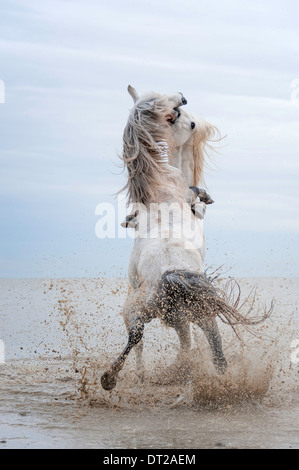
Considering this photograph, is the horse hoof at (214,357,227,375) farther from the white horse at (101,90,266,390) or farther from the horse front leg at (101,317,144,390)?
the horse front leg at (101,317,144,390)

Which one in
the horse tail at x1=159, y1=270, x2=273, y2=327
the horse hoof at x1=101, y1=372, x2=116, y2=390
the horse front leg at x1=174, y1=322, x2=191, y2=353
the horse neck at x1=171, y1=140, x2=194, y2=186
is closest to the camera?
the horse tail at x1=159, y1=270, x2=273, y2=327

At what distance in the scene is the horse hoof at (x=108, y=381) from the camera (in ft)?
17.6

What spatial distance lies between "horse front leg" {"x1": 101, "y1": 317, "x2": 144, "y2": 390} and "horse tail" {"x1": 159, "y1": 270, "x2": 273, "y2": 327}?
0.33 meters

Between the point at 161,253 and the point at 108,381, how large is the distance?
1.15 meters

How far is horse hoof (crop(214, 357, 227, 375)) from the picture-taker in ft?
17.4

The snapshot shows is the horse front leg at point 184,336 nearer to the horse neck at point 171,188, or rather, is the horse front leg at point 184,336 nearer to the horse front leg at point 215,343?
the horse front leg at point 215,343

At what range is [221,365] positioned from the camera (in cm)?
531

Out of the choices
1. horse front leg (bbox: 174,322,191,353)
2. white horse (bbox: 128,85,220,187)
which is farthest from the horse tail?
white horse (bbox: 128,85,220,187)

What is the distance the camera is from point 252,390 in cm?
552

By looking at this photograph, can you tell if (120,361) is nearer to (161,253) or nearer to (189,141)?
(161,253)
